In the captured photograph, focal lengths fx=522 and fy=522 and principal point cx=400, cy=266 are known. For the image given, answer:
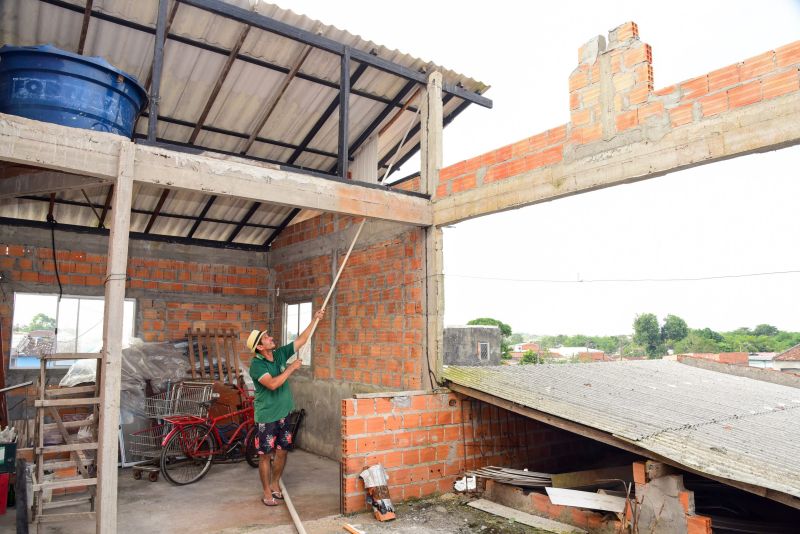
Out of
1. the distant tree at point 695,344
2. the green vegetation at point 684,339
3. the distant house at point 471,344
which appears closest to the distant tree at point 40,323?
the distant house at point 471,344

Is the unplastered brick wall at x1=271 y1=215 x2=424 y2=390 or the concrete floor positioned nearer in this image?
the concrete floor

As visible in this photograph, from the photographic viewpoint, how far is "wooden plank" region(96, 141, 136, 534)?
3.79 m

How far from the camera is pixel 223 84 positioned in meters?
6.38

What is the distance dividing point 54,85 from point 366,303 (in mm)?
4086

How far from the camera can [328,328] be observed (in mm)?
7598

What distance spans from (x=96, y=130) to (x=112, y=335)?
1624mm

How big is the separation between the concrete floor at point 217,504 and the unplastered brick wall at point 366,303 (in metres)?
1.38

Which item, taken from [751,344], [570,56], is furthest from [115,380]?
[751,344]

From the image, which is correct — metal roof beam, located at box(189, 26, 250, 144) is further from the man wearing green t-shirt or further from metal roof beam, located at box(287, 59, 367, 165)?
the man wearing green t-shirt

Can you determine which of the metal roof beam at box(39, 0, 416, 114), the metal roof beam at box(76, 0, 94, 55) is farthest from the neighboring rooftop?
the metal roof beam at box(76, 0, 94, 55)

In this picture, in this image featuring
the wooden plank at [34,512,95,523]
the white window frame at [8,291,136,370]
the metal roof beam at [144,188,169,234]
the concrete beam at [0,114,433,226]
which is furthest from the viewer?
the metal roof beam at [144,188,169,234]

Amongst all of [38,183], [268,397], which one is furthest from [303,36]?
[268,397]

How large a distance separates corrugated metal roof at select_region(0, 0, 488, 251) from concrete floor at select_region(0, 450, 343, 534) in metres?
3.87

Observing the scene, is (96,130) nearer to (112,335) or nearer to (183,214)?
(112,335)
